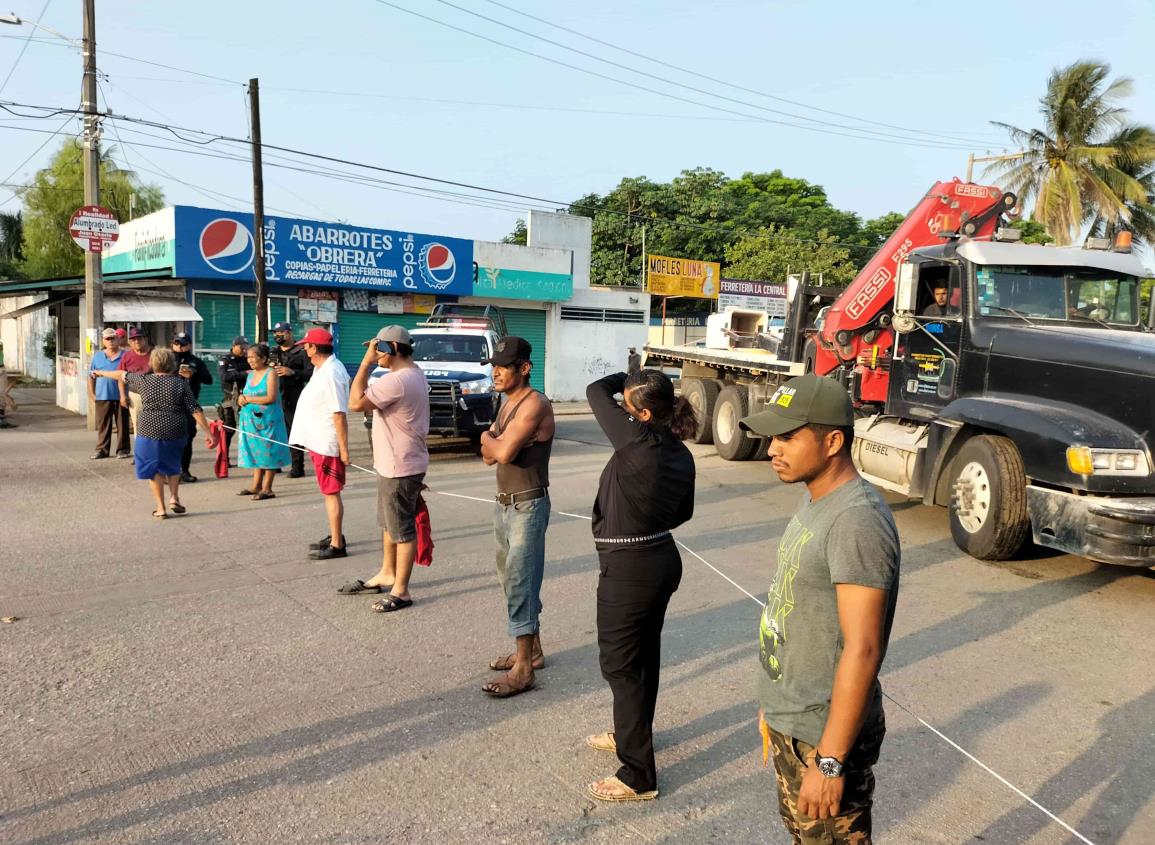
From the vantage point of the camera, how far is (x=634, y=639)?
11.1ft

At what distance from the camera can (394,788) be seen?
3402mm

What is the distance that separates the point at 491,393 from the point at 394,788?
30.0 feet

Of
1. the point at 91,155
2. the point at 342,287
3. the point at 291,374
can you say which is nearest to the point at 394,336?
the point at 291,374

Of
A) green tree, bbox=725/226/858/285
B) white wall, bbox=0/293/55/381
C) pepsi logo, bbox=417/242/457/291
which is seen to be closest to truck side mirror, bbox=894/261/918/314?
pepsi logo, bbox=417/242/457/291

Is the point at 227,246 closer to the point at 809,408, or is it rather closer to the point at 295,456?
the point at 295,456

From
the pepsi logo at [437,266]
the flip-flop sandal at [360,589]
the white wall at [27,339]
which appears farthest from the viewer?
the white wall at [27,339]

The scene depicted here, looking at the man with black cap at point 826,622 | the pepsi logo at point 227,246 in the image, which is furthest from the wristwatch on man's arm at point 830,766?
the pepsi logo at point 227,246

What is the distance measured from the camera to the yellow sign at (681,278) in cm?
3066

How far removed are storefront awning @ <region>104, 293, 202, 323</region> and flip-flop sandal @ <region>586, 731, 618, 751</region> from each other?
49.1 feet

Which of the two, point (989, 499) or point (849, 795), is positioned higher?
point (849, 795)

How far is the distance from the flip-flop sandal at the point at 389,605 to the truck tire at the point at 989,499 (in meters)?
4.55

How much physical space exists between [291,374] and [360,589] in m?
5.46

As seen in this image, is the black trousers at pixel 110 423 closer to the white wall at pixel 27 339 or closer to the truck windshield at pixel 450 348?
the truck windshield at pixel 450 348

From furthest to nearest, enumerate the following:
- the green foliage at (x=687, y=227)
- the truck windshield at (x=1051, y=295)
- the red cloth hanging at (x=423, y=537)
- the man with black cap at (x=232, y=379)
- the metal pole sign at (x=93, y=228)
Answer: the green foliage at (x=687, y=227)
the metal pole sign at (x=93, y=228)
the man with black cap at (x=232, y=379)
the truck windshield at (x=1051, y=295)
the red cloth hanging at (x=423, y=537)
